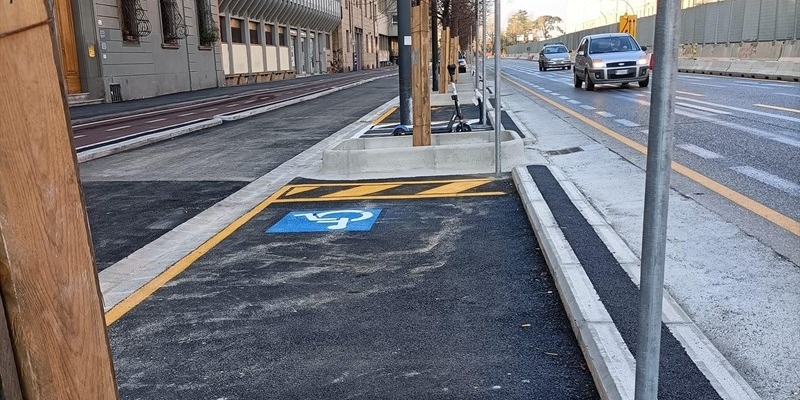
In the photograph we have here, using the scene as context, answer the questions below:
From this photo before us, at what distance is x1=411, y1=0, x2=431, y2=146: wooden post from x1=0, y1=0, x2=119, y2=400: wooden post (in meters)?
7.79

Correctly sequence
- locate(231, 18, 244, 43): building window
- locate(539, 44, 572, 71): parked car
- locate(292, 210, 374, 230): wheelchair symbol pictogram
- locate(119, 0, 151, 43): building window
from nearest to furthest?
locate(292, 210, 374, 230): wheelchair symbol pictogram < locate(119, 0, 151, 43): building window < locate(231, 18, 244, 43): building window < locate(539, 44, 572, 71): parked car

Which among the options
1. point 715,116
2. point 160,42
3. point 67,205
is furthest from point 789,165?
point 160,42

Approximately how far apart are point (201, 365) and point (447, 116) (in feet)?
46.4

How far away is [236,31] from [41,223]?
4385 centimetres

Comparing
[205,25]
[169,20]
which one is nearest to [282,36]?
[205,25]

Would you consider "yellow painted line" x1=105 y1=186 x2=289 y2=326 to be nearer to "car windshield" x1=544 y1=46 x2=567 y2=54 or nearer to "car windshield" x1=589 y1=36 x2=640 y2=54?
"car windshield" x1=589 y1=36 x2=640 y2=54

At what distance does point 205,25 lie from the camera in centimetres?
3634

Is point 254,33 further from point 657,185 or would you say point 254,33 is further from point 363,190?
point 657,185

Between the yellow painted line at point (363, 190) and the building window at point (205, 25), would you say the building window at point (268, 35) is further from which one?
the yellow painted line at point (363, 190)

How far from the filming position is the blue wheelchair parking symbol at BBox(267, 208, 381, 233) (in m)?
6.16

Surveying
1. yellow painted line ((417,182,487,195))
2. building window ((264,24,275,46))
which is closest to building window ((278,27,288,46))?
building window ((264,24,275,46))

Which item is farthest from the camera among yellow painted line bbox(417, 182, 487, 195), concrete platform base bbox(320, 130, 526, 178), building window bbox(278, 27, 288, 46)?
building window bbox(278, 27, 288, 46)

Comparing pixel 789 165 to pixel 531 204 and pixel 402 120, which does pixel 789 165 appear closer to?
pixel 531 204

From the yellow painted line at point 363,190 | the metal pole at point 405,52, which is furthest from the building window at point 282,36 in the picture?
the yellow painted line at point 363,190
